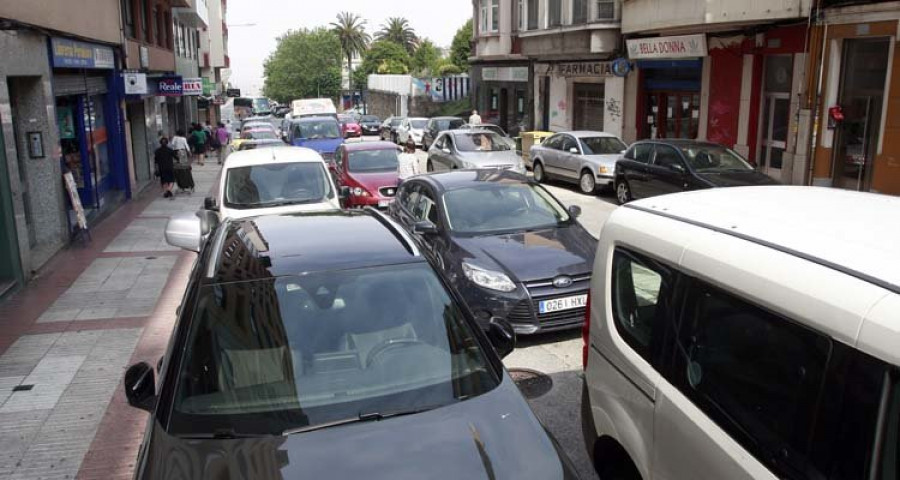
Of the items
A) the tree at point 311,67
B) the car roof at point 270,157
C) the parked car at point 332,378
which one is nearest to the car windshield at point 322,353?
the parked car at point 332,378

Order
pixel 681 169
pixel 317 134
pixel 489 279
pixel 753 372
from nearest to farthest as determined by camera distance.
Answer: pixel 753 372, pixel 489 279, pixel 681 169, pixel 317 134

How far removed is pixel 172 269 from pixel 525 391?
279 inches

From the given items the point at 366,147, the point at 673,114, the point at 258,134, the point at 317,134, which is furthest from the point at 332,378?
the point at 258,134

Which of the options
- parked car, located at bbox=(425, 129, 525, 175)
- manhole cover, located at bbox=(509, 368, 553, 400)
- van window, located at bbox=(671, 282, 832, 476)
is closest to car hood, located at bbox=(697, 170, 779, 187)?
parked car, located at bbox=(425, 129, 525, 175)

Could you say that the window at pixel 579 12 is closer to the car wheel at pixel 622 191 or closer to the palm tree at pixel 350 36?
the car wheel at pixel 622 191

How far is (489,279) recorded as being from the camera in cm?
740

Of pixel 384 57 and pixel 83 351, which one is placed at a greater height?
pixel 384 57

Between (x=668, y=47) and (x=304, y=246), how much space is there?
1997cm

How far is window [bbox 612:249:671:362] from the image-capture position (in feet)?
11.3

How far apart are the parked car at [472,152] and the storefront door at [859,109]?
727 cm

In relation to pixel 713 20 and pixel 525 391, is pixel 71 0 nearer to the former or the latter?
pixel 525 391

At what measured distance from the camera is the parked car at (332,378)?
3.04 meters

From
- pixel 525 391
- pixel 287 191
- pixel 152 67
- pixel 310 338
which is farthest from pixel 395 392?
pixel 152 67

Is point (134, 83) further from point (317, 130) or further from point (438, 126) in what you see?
point (438, 126)
